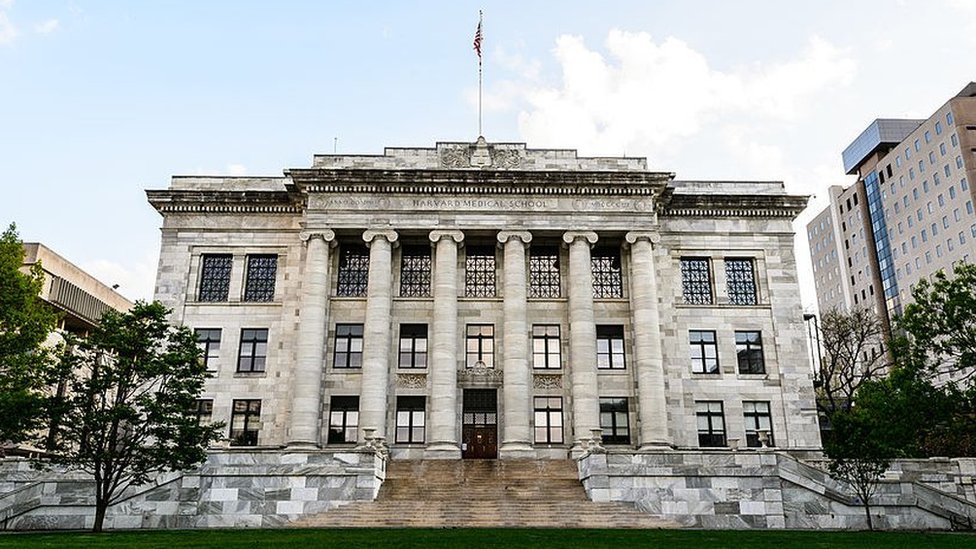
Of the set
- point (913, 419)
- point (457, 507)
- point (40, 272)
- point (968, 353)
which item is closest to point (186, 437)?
point (457, 507)

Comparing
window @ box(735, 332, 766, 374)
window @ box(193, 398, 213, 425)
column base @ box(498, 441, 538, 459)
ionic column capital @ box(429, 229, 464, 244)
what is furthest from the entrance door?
window @ box(735, 332, 766, 374)

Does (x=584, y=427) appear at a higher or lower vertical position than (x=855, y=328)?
lower

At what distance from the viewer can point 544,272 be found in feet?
134

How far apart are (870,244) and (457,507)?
8889cm

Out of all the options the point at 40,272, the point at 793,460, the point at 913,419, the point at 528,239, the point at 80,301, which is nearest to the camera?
the point at 913,419

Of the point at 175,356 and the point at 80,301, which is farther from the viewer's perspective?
the point at 80,301

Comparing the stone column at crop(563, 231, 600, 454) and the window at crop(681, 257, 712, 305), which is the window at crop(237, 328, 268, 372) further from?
the window at crop(681, 257, 712, 305)

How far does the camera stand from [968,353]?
82.3 feet

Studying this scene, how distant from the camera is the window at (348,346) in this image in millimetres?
38875

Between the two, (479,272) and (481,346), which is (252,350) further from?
(479,272)

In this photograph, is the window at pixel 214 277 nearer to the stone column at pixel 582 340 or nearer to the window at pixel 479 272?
the window at pixel 479 272

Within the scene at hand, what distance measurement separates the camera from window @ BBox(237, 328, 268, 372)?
1543 inches

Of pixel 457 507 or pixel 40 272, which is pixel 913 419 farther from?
pixel 40 272

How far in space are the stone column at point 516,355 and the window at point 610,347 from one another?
3787 millimetres
